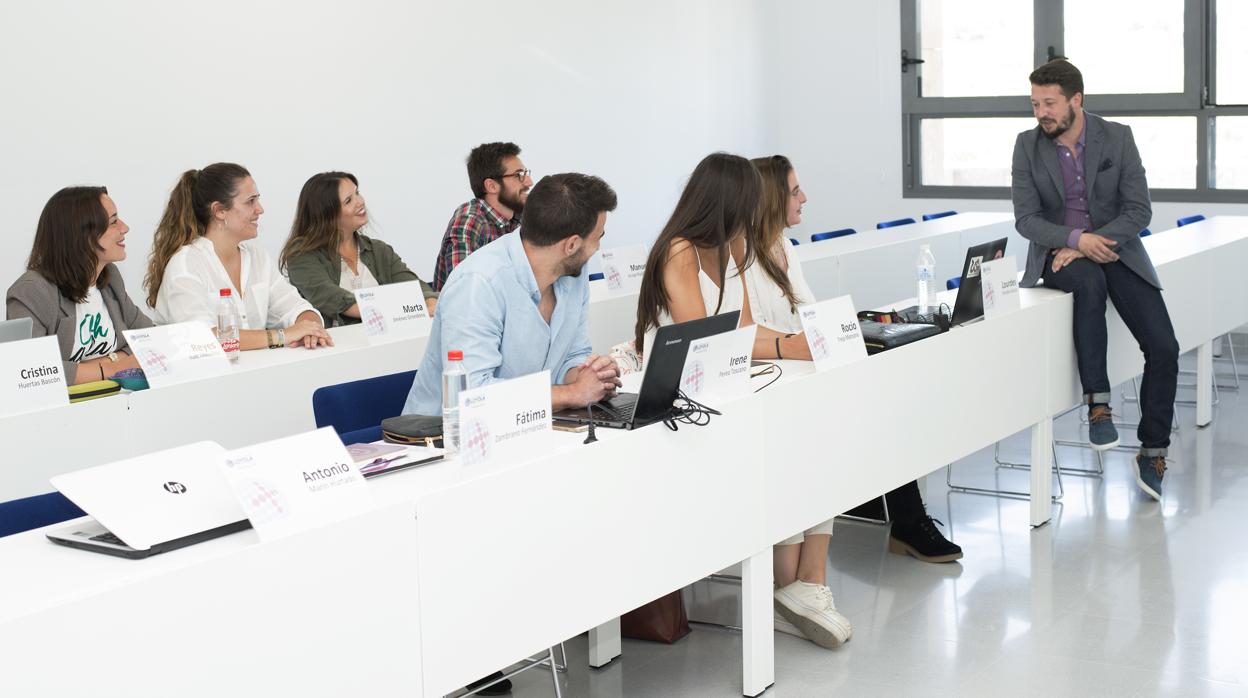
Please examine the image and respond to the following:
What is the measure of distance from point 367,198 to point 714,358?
174 inches

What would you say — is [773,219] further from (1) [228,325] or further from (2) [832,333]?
(1) [228,325]

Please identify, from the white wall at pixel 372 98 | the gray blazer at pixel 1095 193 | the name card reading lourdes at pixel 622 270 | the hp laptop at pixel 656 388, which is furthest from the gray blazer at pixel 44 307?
the gray blazer at pixel 1095 193

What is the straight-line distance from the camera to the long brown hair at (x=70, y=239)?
3.66 meters

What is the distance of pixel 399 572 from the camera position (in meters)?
2.14

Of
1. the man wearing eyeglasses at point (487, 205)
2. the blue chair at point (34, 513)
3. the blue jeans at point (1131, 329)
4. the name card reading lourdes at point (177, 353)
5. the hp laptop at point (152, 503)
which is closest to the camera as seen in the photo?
the hp laptop at point (152, 503)

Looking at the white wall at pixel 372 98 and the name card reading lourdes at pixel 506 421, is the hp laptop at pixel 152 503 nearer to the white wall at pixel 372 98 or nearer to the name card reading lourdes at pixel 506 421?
the name card reading lourdes at pixel 506 421

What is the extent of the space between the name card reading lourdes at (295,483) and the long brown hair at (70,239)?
197cm

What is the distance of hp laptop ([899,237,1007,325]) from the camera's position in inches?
150

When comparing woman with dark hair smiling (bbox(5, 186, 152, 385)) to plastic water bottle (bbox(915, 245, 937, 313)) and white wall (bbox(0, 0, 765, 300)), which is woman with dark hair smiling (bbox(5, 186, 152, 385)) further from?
plastic water bottle (bbox(915, 245, 937, 313))

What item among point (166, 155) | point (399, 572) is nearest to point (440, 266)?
point (166, 155)

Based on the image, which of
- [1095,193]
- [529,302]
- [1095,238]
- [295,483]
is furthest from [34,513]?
[1095,193]

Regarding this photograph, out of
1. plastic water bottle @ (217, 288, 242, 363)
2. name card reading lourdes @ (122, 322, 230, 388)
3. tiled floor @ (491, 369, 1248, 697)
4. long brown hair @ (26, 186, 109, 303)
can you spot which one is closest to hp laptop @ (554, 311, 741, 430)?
tiled floor @ (491, 369, 1248, 697)

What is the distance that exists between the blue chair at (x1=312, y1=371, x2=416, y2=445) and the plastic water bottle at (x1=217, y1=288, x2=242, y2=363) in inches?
26.2

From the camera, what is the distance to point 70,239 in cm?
368
